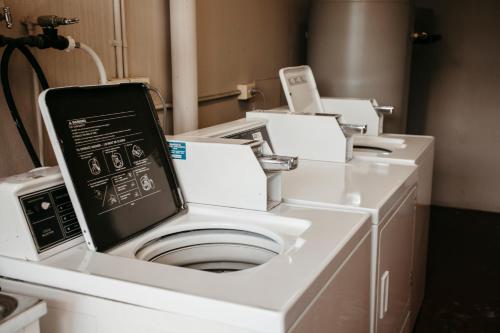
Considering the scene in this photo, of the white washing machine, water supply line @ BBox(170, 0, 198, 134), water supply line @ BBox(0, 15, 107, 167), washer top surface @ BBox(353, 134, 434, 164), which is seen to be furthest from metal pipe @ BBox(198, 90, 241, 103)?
the white washing machine

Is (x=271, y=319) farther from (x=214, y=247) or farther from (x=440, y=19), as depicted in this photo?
(x=440, y=19)

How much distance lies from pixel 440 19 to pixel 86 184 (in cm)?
395

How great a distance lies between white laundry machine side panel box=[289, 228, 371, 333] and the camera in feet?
3.72

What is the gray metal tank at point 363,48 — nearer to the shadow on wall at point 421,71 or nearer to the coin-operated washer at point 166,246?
the shadow on wall at point 421,71

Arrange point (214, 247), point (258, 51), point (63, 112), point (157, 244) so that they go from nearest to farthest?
point (63, 112)
point (157, 244)
point (214, 247)
point (258, 51)

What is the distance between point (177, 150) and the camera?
1656 millimetres

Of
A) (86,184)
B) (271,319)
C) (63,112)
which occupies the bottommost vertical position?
(271,319)

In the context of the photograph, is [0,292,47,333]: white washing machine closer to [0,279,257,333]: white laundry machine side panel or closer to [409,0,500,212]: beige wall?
[0,279,257,333]: white laundry machine side panel

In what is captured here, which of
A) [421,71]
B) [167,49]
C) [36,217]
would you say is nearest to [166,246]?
[36,217]

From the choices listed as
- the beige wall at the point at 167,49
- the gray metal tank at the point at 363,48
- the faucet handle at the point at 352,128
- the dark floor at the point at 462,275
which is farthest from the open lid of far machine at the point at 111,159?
the gray metal tank at the point at 363,48

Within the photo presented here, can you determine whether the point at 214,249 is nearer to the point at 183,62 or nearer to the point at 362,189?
the point at 362,189

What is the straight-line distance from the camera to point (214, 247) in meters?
1.62

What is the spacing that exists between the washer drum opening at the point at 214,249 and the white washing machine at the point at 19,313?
470 millimetres

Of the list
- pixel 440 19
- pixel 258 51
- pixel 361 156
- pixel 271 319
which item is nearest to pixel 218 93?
pixel 258 51
